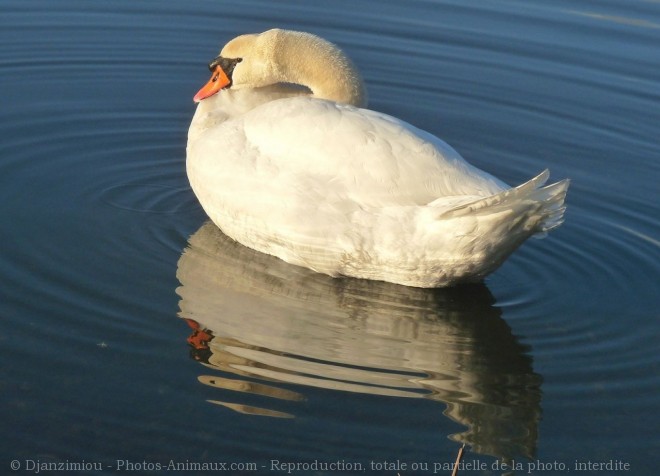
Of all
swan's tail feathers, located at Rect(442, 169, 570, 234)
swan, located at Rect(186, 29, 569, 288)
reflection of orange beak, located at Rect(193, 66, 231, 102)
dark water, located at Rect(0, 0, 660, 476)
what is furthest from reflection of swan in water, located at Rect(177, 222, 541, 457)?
reflection of orange beak, located at Rect(193, 66, 231, 102)

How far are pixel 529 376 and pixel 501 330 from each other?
622mm

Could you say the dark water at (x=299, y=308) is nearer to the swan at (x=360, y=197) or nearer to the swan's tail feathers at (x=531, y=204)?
the swan at (x=360, y=197)

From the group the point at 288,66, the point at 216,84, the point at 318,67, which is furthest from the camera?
the point at 216,84

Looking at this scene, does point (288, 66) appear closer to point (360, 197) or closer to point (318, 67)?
point (318, 67)

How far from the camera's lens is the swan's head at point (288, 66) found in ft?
28.2

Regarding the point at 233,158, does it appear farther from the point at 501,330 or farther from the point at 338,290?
the point at 501,330

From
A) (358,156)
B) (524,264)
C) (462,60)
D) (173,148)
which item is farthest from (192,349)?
(462,60)

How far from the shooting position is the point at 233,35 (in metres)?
12.9

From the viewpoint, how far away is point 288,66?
873 cm

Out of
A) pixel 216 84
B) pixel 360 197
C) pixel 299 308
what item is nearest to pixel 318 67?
pixel 216 84

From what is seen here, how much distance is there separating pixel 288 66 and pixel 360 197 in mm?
1754

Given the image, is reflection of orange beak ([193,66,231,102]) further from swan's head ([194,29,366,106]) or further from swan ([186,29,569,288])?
swan ([186,29,569,288])

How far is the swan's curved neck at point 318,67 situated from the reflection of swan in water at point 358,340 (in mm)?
1274

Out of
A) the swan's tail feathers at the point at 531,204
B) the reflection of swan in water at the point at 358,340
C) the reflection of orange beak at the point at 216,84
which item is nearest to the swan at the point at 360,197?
the swan's tail feathers at the point at 531,204
